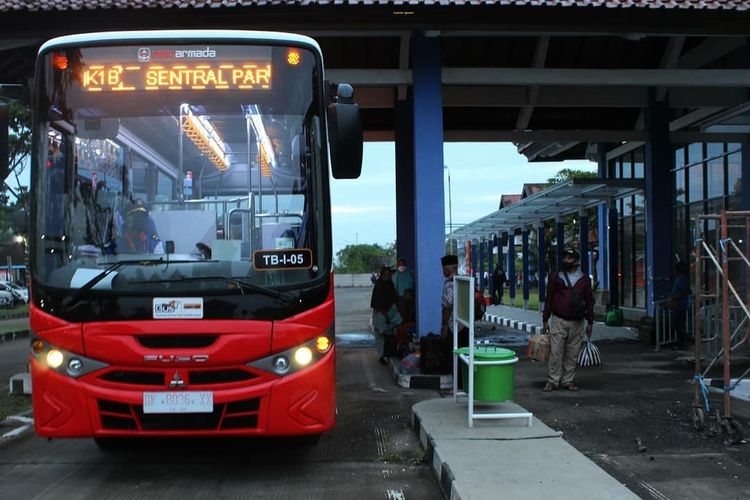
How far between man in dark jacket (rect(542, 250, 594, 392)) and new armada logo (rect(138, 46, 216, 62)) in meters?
5.17

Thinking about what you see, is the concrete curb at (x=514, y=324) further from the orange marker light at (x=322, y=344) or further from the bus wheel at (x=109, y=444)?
the orange marker light at (x=322, y=344)

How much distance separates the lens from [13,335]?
1970 centimetres

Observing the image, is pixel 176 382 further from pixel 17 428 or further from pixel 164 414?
pixel 17 428

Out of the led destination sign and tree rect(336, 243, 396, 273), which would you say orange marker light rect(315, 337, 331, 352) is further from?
tree rect(336, 243, 396, 273)

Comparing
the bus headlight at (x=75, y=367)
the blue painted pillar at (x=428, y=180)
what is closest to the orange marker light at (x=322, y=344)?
the bus headlight at (x=75, y=367)

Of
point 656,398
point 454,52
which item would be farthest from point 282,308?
point 454,52

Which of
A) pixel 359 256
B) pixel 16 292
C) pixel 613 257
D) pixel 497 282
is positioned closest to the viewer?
pixel 613 257

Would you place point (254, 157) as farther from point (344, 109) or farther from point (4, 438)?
point (4, 438)

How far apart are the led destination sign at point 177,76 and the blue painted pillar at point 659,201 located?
11.4 metres

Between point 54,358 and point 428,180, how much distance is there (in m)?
6.55

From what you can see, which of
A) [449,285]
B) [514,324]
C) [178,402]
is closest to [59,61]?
[178,402]

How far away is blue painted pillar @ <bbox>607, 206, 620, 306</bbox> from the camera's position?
18.8 meters

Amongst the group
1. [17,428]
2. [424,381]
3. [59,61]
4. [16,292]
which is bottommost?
[16,292]

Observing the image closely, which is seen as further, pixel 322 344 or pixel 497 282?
pixel 497 282
